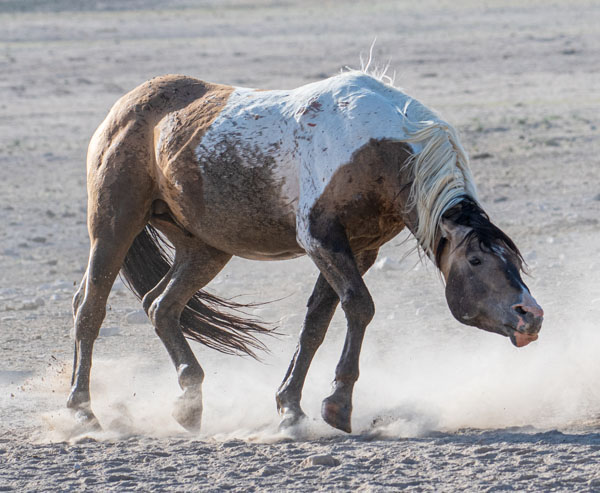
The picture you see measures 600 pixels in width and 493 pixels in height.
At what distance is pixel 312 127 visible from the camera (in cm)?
483

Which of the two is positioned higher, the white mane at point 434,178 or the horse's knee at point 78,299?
the white mane at point 434,178

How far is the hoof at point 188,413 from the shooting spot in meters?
5.10

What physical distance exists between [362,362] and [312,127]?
1877mm

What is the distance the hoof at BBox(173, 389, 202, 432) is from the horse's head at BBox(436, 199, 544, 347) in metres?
1.41

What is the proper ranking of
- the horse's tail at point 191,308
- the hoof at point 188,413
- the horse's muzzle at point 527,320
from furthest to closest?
the horse's tail at point 191,308 → the hoof at point 188,413 → the horse's muzzle at point 527,320

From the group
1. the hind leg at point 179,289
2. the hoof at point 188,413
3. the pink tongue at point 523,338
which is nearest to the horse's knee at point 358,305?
the pink tongue at point 523,338

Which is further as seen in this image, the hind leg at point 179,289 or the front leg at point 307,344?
the hind leg at point 179,289

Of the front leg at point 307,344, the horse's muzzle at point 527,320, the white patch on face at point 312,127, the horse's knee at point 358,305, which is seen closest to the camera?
the horse's muzzle at point 527,320

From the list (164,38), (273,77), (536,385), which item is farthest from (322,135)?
(164,38)

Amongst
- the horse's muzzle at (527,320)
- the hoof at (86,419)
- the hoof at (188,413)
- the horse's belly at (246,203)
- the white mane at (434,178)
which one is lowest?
the hoof at (86,419)

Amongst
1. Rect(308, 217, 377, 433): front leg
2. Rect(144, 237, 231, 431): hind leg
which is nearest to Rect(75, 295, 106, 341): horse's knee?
Rect(144, 237, 231, 431): hind leg

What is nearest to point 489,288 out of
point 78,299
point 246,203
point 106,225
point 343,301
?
point 343,301

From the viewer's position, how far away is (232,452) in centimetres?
449

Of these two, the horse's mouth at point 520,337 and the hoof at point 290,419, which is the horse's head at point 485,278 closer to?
the horse's mouth at point 520,337
